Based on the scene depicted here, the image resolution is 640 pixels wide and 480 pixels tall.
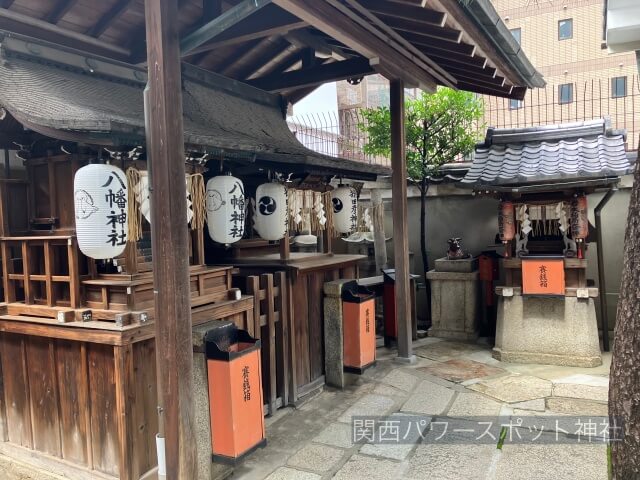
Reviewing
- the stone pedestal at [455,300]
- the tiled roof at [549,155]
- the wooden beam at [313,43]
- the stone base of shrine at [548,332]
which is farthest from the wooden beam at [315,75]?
the stone base of shrine at [548,332]

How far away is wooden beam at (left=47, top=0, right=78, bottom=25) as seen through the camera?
5.27m

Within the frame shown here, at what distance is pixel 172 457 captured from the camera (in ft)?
12.4

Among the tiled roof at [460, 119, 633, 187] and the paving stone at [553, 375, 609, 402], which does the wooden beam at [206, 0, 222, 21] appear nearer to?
the tiled roof at [460, 119, 633, 187]

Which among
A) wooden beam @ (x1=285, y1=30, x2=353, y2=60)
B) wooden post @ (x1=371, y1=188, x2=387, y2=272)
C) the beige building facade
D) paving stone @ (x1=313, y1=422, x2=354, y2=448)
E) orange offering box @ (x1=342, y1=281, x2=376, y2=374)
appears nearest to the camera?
paving stone @ (x1=313, y1=422, x2=354, y2=448)

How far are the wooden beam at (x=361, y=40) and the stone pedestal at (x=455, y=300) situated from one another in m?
3.63

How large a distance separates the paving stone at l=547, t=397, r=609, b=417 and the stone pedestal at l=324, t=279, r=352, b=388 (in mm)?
2809

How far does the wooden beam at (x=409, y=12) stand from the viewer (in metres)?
5.22

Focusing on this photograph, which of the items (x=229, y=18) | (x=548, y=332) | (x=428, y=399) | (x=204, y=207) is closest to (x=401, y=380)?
(x=428, y=399)

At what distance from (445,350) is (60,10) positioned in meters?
7.82

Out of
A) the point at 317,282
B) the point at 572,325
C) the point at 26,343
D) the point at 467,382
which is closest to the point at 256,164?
the point at 317,282

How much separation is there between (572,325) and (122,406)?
6.90 m

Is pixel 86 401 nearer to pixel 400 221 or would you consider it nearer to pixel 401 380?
pixel 401 380

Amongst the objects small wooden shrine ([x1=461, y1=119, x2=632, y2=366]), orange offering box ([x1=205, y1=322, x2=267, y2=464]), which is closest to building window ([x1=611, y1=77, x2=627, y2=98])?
small wooden shrine ([x1=461, y1=119, x2=632, y2=366])

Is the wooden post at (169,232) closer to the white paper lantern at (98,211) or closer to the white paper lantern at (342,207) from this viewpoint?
the white paper lantern at (98,211)
